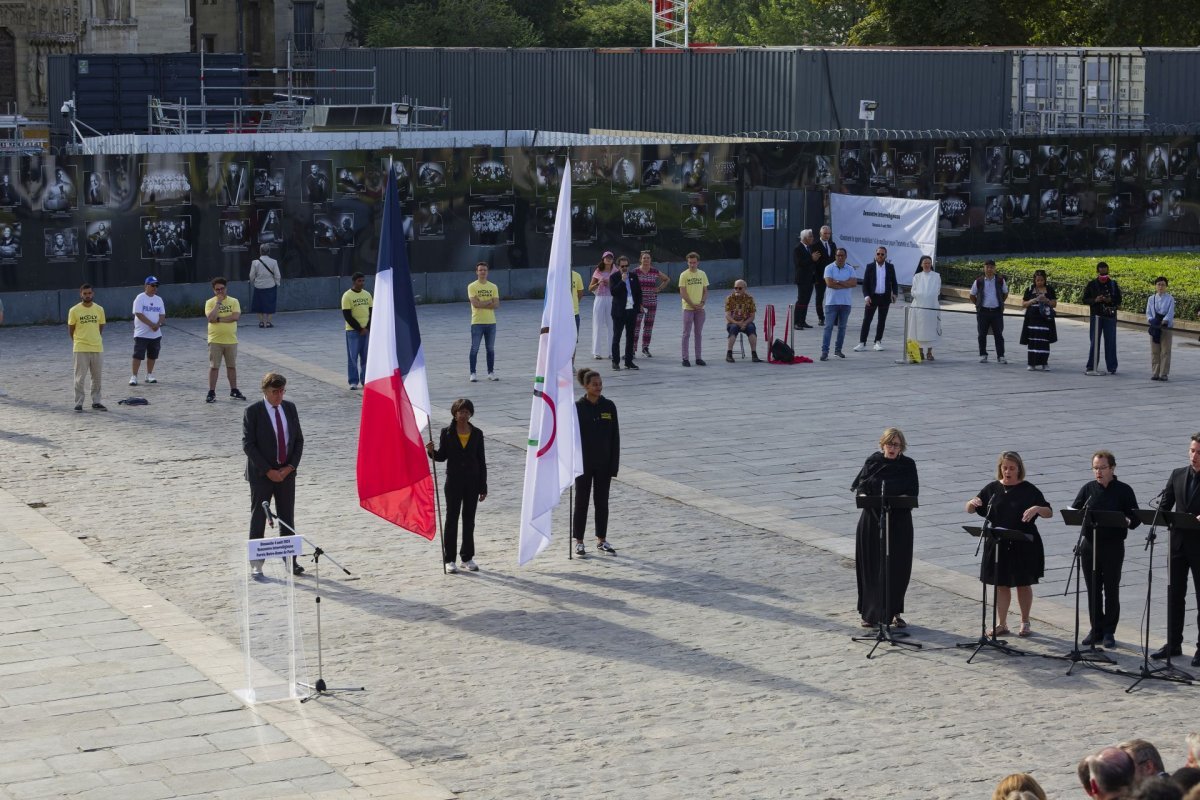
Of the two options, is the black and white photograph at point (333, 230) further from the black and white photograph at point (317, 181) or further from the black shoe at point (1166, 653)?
the black shoe at point (1166, 653)

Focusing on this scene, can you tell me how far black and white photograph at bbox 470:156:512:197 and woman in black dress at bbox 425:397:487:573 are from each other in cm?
1877

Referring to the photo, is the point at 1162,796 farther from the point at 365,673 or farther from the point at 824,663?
the point at 365,673

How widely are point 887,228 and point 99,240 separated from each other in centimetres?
1475

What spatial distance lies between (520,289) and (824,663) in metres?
22.0

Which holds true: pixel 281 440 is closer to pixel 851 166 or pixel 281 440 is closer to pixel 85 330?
pixel 85 330

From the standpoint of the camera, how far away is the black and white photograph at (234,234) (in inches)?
1238

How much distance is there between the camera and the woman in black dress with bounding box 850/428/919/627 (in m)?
13.2

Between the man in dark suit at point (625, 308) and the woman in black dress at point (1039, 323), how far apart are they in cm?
573

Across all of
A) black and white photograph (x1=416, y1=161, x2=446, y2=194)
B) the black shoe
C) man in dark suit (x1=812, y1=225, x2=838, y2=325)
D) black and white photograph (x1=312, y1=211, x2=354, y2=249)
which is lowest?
the black shoe

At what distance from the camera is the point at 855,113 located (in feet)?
130

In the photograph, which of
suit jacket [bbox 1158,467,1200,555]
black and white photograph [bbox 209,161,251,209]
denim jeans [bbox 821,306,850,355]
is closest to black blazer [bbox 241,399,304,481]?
suit jacket [bbox 1158,467,1200,555]

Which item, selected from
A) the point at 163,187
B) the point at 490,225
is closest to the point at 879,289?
the point at 490,225

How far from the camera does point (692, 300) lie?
84.6ft

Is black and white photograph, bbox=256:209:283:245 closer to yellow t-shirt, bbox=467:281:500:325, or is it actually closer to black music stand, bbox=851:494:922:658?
yellow t-shirt, bbox=467:281:500:325
